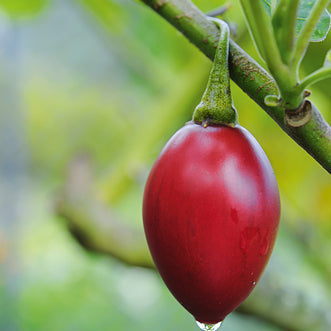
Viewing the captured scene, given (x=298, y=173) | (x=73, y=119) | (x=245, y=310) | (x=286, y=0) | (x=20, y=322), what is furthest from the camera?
(x=73, y=119)

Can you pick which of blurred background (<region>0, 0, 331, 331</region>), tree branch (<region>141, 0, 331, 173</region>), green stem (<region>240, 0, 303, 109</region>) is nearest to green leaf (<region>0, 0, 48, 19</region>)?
blurred background (<region>0, 0, 331, 331</region>)

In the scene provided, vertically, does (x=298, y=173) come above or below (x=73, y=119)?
above

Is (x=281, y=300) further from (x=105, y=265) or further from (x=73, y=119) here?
(x=73, y=119)

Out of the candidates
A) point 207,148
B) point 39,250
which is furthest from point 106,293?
point 207,148

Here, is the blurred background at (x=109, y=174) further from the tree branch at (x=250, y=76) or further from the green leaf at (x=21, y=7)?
the tree branch at (x=250, y=76)

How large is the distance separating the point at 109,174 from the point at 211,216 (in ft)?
2.83

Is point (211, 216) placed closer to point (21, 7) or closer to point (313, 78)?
point (313, 78)

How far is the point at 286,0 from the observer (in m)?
0.37

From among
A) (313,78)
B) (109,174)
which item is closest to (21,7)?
(109,174)

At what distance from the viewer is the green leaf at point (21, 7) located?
1115 mm

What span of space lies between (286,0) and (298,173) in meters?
0.95

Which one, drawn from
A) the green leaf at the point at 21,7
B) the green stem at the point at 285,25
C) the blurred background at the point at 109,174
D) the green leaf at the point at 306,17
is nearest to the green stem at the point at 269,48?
the green stem at the point at 285,25

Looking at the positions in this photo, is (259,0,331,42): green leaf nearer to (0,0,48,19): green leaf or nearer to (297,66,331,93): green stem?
(297,66,331,93): green stem

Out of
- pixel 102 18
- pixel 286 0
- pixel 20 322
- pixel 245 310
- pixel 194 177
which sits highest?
pixel 286 0
